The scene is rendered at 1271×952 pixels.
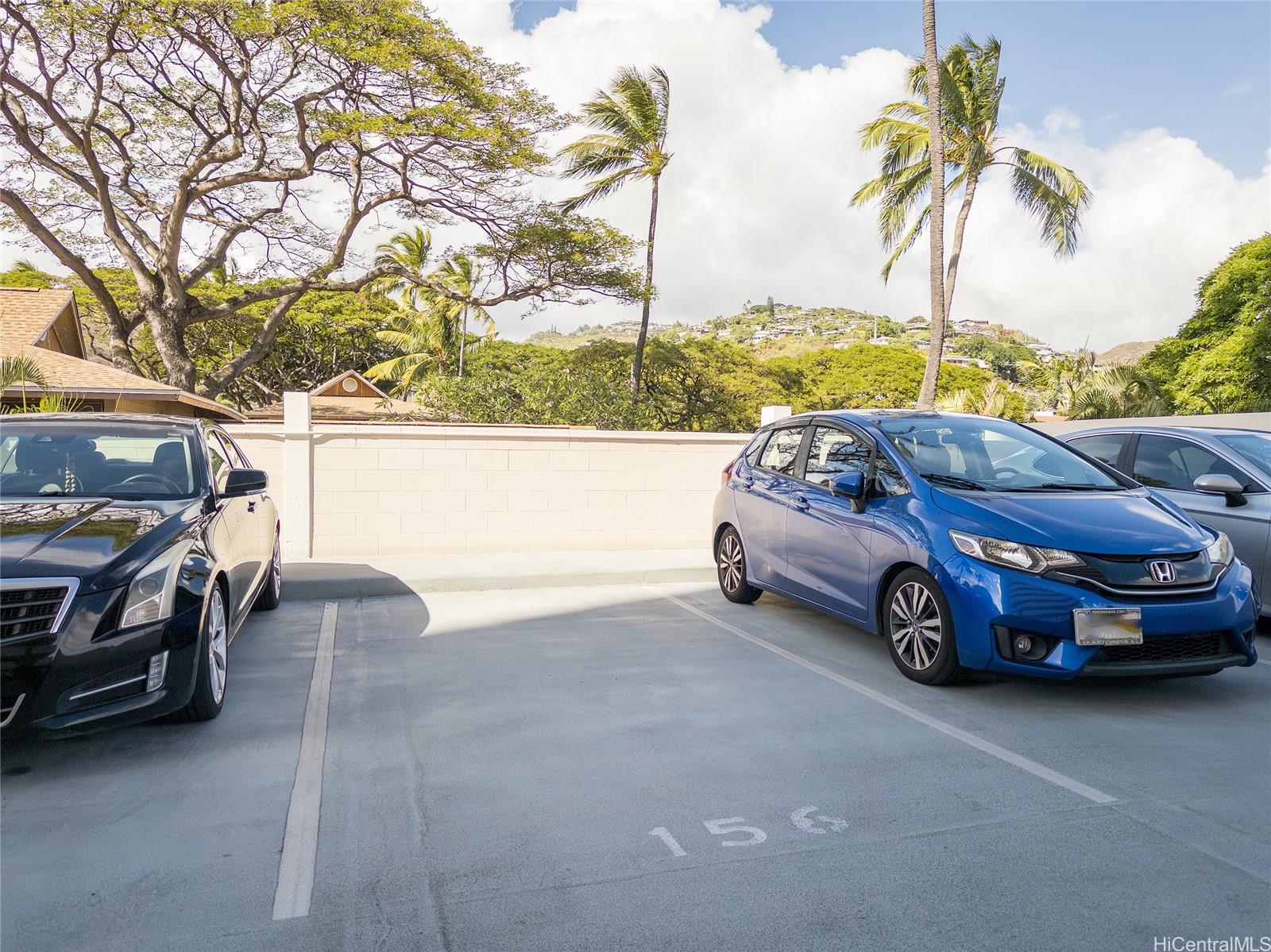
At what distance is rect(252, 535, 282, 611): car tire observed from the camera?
22.5ft

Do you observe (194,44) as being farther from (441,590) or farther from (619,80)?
(441,590)

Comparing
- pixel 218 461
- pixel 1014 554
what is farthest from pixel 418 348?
pixel 1014 554

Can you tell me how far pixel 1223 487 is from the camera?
6.18m

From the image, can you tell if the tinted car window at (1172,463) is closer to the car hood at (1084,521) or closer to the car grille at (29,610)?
the car hood at (1084,521)

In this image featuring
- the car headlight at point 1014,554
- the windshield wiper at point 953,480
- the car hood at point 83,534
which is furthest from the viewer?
the windshield wiper at point 953,480

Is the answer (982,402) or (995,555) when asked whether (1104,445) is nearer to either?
(995,555)

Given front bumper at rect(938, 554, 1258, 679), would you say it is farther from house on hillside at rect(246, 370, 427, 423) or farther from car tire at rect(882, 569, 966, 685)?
house on hillside at rect(246, 370, 427, 423)

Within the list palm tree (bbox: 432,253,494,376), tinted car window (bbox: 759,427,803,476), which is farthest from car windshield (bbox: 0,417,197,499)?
palm tree (bbox: 432,253,494,376)

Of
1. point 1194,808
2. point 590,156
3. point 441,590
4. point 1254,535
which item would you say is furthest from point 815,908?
point 590,156

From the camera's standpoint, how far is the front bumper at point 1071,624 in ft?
14.6

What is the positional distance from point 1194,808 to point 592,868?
2344mm

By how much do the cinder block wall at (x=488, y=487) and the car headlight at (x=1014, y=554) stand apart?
5864mm

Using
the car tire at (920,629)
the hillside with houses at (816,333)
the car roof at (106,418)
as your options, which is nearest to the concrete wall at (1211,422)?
the car tire at (920,629)

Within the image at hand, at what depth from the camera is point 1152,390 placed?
19.2m
